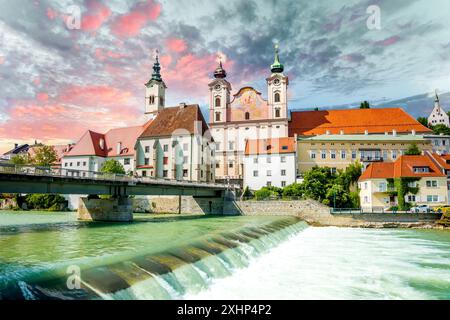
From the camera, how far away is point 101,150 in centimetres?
7662

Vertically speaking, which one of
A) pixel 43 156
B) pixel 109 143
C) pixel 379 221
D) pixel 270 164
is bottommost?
pixel 379 221

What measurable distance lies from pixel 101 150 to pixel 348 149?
52.4m

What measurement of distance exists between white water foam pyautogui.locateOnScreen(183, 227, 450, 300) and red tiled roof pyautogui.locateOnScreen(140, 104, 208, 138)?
43.9 metres

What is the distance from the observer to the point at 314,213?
44188mm

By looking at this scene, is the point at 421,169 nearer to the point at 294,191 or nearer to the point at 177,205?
the point at 294,191

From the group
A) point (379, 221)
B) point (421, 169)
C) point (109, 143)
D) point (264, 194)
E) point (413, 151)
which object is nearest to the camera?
point (379, 221)

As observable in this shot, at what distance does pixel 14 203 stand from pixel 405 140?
73360mm

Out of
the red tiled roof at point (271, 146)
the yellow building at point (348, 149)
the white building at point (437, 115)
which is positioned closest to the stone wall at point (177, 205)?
the red tiled roof at point (271, 146)

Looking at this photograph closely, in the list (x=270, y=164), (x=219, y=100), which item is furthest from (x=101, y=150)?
(x=270, y=164)

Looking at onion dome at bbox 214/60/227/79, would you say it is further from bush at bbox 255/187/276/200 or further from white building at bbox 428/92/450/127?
white building at bbox 428/92/450/127

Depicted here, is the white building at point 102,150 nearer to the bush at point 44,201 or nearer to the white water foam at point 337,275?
the bush at point 44,201

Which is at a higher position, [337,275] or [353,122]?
[353,122]
